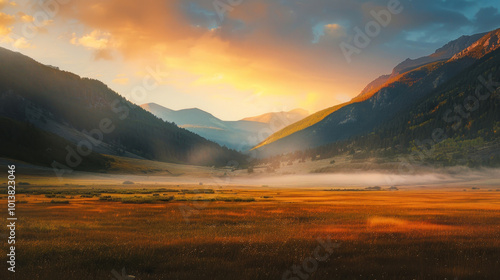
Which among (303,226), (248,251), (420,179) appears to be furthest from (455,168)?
(248,251)

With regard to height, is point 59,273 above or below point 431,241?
above

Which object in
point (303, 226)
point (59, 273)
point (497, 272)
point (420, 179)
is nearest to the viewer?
point (59, 273)

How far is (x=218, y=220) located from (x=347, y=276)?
20.8 m

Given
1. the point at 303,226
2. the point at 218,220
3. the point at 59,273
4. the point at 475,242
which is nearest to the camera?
the point at 59,273

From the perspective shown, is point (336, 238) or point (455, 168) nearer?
point (336, 238)

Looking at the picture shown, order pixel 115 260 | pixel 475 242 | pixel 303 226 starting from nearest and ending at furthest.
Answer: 1. pixel 115 260
2. pixel 475 242
3. pixel 303 226

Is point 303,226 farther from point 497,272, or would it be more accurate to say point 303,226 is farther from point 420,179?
point 420,179

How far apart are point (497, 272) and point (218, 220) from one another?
23.3 metres

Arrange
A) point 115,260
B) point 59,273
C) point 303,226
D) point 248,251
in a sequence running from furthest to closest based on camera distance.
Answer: point 303,226, point 248,251, point 115,260, point 59,273

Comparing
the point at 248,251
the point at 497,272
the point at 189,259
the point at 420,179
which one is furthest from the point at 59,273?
the point at 420,179

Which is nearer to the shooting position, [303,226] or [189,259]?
[189,259]

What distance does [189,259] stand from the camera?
14.7 m

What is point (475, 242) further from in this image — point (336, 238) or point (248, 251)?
point (248, 251)

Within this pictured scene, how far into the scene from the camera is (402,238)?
21.3 meters
